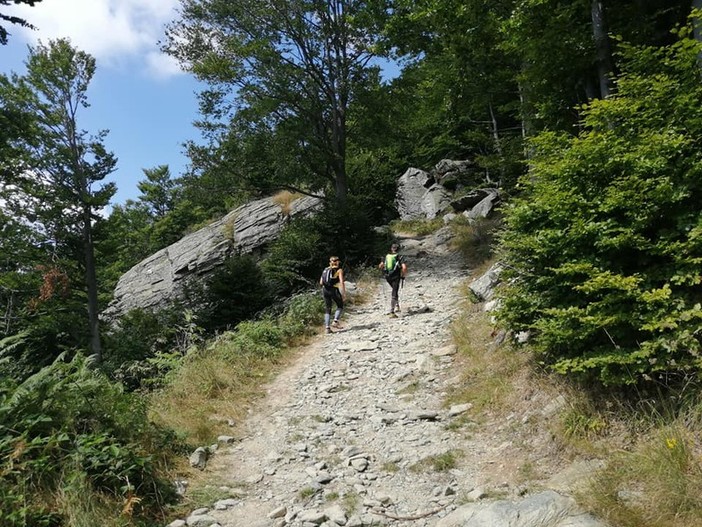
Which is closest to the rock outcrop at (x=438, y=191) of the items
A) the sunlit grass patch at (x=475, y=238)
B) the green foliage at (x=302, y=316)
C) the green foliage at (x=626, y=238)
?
the sunlit grass patch at (x=475, y=238)

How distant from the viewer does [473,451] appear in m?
5.32

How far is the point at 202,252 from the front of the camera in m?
20.8

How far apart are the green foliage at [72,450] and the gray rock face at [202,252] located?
1411 cm

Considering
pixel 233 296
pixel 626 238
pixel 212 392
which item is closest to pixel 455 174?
pixel 233 296

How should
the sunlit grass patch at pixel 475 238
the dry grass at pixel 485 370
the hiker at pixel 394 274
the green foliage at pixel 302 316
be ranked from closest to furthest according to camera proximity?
the dry grass at pixel 485 370, the green foliage at pixel 302 316, the hiker at pixel 394 274, the sunlit grass patch at pixel 475 238

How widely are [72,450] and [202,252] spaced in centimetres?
1695

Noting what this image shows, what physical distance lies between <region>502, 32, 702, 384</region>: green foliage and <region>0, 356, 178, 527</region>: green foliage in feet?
14.7

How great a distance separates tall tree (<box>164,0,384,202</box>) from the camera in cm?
1708

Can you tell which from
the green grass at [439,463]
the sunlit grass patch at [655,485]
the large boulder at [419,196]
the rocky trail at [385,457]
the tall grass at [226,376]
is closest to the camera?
the sunlit grass patch at [655,485]

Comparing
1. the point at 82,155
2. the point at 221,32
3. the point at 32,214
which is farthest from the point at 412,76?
the point at 32,214

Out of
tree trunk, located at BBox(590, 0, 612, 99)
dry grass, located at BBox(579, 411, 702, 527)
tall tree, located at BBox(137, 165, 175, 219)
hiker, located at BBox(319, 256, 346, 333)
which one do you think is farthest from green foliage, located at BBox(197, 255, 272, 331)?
tall tree, located at BBox(137, 165, 175, 219)

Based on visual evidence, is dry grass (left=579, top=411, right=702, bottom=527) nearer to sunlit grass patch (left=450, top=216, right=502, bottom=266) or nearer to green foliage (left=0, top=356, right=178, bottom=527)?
green foliage (left=0, top=356, right=178, bottom=527)

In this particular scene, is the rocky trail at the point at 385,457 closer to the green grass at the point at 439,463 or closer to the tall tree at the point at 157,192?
the green grass at the point at 439,463

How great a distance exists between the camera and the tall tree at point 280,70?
56.0ft
